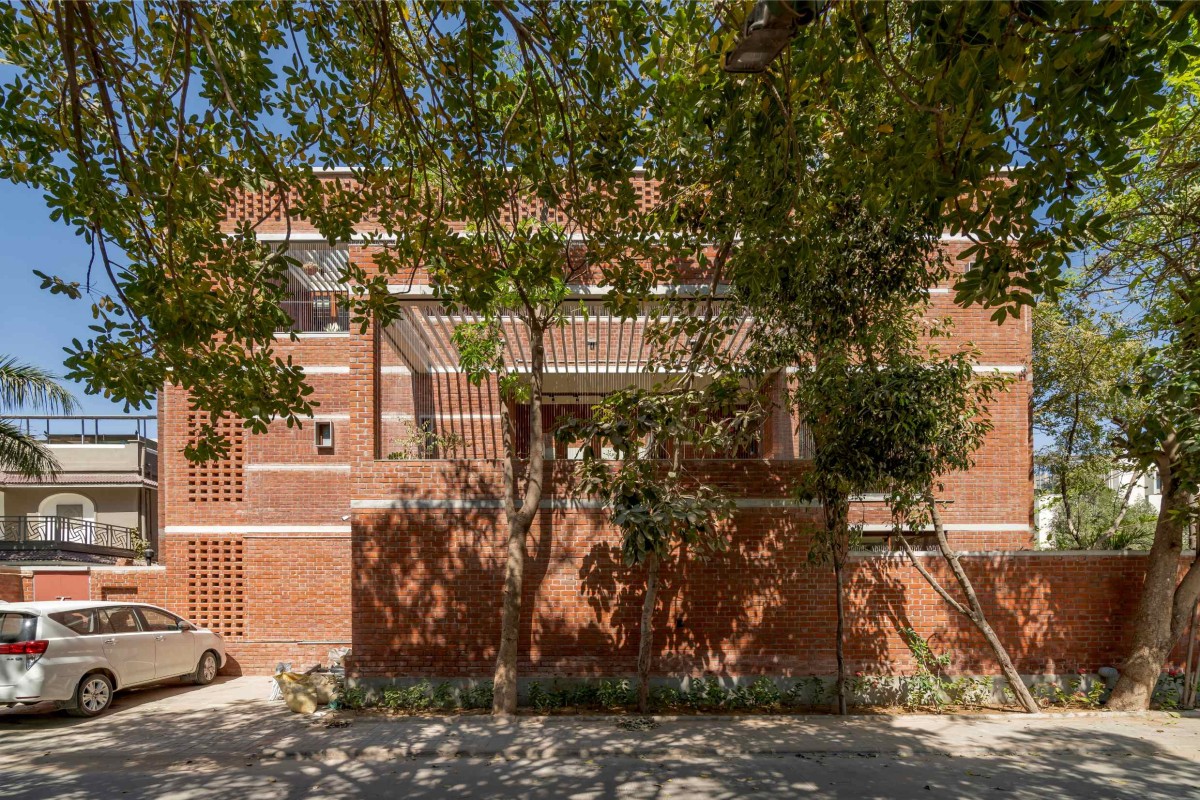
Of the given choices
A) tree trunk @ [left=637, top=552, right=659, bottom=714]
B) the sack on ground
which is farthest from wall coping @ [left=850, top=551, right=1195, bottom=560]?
the sack on ground

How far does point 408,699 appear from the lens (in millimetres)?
8898

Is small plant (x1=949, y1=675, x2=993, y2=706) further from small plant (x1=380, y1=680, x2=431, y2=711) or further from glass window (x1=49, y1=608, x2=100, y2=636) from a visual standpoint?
glass window (x1=49, y1=608, x2=100, y2=636)

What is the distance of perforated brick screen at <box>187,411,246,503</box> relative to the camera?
42.6 ft

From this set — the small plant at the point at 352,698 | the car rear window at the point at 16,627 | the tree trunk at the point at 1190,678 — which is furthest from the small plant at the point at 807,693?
the car rear window at the point at 16,627

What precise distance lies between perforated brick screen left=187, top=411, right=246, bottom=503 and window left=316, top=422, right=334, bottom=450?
140 centimetres

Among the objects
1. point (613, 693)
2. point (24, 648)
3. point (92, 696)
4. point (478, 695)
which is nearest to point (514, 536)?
point (478, 695)

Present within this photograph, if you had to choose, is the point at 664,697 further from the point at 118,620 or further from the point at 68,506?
the point at 68,506

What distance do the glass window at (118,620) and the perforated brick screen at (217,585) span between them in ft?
7.51

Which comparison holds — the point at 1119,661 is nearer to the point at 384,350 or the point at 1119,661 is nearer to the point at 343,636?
the point at 343,636

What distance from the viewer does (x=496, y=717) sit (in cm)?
842

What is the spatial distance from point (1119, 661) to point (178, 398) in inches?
637

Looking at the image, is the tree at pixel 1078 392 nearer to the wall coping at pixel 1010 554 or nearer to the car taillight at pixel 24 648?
the wall coping at pixel 1010 554

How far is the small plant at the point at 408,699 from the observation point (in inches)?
350

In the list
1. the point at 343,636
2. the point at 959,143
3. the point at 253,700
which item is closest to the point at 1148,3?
the point at 959,143
